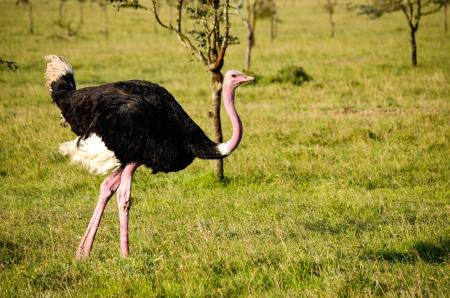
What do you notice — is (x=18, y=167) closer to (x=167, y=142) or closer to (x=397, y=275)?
(x=167, y=142)

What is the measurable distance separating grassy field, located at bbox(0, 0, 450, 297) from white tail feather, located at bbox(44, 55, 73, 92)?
1.79 m

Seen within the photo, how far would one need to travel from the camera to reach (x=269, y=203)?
901 centimetres

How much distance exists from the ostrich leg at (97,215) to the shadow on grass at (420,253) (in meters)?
2.82

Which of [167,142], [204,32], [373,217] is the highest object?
[204,32]

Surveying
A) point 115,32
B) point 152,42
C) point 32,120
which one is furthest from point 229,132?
point 115,32

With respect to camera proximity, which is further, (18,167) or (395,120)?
(395,120)

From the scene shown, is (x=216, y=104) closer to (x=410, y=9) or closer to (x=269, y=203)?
(x=269, y=203)

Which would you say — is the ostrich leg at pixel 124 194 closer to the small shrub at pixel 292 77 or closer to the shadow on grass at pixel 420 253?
the shadow on grass at pixel 420 253

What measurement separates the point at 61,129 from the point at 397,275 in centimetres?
1039

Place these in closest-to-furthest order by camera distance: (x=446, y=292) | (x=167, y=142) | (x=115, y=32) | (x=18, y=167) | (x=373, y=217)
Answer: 1. (x=446, y=292)
2. (x=167, y=142)
3. (x=373, y=217)
4. (x=18, y=167)
5. (x=115, y=32)

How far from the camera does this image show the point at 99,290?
5.45m

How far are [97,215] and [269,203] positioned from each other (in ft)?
9.43

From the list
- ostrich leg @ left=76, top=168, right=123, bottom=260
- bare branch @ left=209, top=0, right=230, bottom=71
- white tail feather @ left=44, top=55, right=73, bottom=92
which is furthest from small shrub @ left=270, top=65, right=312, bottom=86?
ostrich leg @ left=76, top=168, right=123, bottom=260

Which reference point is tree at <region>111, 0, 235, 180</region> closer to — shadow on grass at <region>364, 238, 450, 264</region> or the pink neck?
the pink neck
